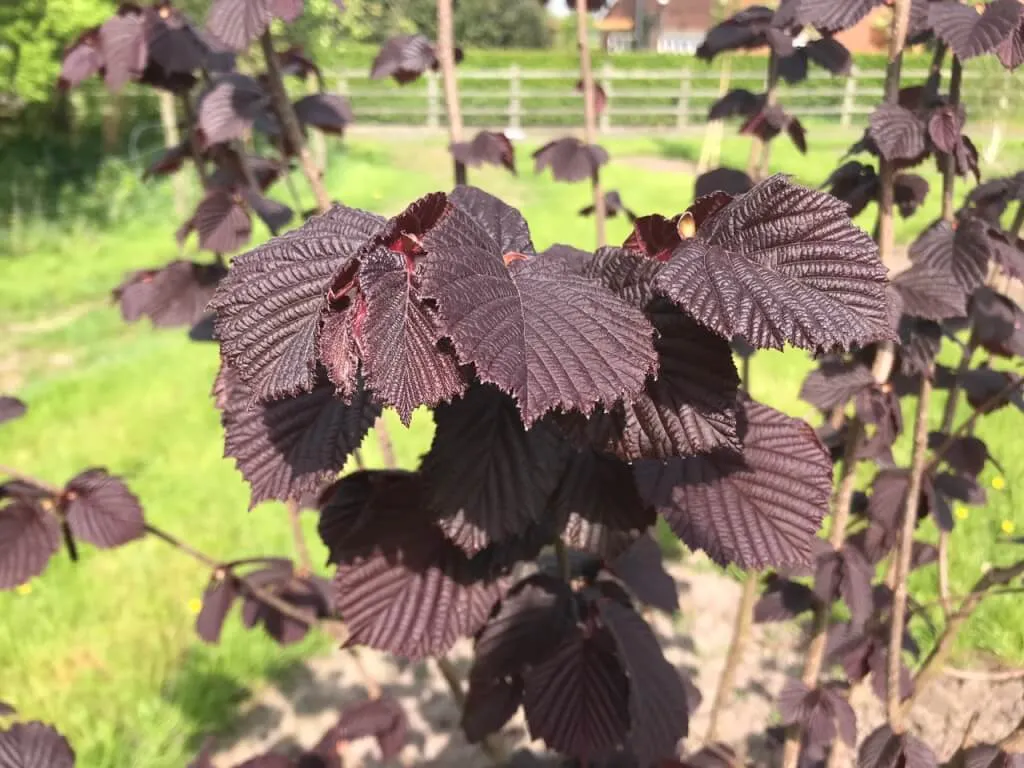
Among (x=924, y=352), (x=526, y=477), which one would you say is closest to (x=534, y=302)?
(x=526, y=477)

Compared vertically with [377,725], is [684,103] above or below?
above

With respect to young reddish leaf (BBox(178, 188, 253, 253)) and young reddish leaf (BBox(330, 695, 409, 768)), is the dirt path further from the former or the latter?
young reddish leaf (BBox(178, 188, 253, 253))

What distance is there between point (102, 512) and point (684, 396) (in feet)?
3.42

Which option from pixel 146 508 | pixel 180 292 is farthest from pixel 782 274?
pixel 146 508

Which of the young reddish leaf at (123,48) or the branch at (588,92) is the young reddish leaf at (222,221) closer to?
the young reddish leaf at (123,48)

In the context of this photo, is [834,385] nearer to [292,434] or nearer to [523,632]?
[523,632]

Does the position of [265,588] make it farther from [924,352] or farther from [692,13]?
[692,13]

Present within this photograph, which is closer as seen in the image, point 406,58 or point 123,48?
point 123,48

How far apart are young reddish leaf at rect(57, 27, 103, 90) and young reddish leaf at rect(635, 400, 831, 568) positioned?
1401 mm

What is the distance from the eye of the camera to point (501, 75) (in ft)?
48.7

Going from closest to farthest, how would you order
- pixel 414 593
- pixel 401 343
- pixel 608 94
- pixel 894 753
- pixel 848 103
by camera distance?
1. pixel 401 343
2. pixel 414 593
3. pixel 894 753
4. pixel 848 103
5. pixel 608 94

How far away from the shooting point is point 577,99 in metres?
16.5

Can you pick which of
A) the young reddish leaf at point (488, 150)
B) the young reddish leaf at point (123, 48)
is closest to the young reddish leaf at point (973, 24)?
the young reddish leaf at point (488, 150)

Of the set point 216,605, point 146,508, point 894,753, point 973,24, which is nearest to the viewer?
point 973,24
